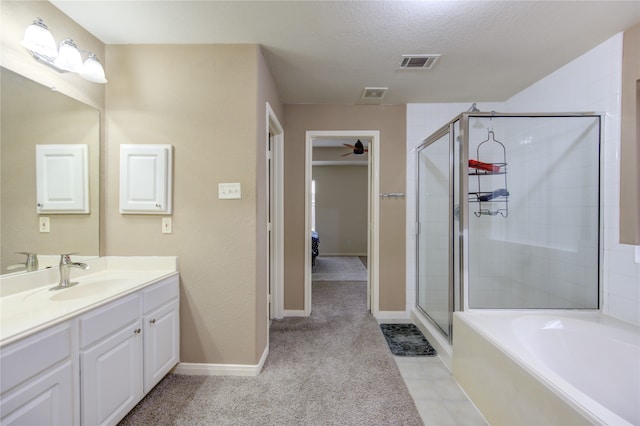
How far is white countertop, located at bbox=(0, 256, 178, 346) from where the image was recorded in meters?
1.11

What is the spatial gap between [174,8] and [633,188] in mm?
3161

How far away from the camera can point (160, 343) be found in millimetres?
1783

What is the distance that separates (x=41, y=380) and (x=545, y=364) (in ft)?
8.34

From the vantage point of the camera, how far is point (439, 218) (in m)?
2.51

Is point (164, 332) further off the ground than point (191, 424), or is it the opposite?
point (164, 332)

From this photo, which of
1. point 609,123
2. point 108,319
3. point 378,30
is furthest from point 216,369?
point 609,123

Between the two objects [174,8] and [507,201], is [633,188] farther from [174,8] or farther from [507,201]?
[174,8]

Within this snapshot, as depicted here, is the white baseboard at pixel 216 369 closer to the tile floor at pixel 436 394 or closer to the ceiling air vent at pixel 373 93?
the tile floor at pixel 436 394

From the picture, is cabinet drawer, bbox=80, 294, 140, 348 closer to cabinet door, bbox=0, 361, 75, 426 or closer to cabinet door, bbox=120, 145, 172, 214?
cabinet door, bbox=0, 361, 75, 426

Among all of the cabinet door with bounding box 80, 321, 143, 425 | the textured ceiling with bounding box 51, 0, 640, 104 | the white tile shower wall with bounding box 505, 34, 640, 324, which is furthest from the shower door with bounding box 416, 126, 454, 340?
the cabinet door with bounding box 80, 321, 143, 425

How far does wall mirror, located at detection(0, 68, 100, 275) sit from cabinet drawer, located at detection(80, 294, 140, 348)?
1.90ft

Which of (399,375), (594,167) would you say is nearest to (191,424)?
(399,375)

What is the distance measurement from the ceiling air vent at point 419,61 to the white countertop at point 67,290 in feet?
7.89

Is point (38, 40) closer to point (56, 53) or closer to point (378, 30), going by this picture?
point (56, 53)
